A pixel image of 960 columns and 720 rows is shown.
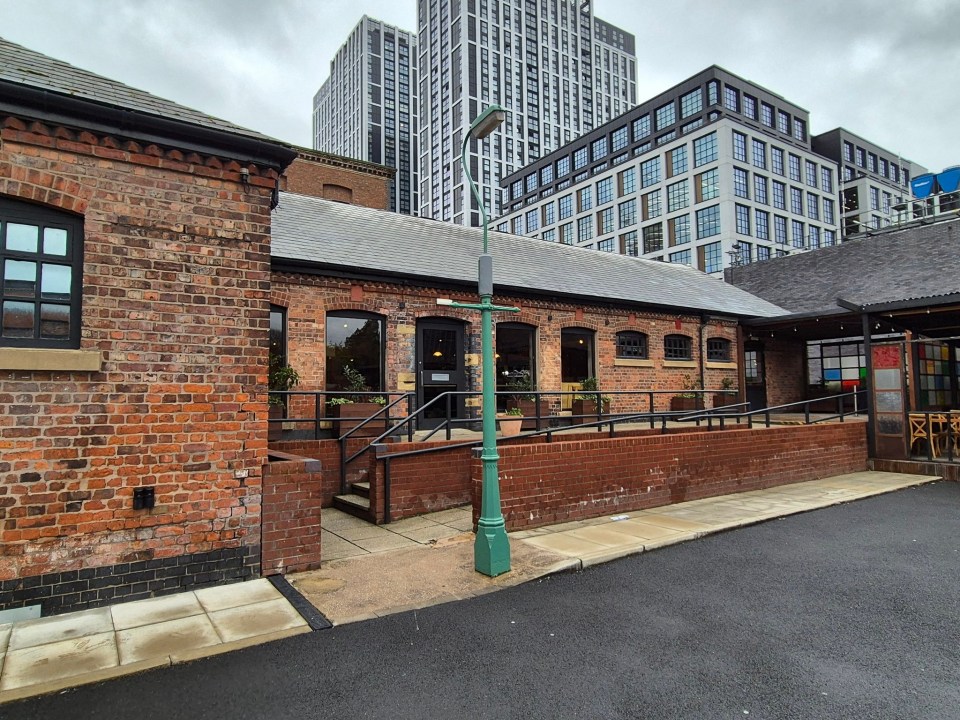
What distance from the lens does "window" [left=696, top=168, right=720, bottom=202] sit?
175ft

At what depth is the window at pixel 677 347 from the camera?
16.3 m

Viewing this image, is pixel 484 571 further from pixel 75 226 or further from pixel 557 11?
pixel 557 11

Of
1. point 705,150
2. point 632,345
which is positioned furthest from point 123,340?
point 705,150

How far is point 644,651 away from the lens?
158 inches

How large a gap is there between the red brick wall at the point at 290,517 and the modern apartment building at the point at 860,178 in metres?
72.2

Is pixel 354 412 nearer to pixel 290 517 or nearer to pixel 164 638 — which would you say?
pixel 290 517

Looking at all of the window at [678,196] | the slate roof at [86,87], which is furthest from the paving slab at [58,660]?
the window at [678,196]

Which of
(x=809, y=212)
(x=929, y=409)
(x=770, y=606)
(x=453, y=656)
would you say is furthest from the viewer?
(x=809, y=212)

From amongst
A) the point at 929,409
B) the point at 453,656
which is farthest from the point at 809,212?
the point at 453,656

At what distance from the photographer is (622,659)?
12.8 ft

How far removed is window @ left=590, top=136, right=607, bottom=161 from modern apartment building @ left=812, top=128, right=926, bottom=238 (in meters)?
25.1

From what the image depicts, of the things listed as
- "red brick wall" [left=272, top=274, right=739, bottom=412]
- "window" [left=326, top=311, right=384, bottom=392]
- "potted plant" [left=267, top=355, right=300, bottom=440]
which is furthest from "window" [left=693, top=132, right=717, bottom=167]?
"potted plant" [left=267, top=355, right=300, bottom=440]

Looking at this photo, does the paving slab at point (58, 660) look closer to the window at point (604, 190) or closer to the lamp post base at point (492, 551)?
the lamp post base at point (492, 551)

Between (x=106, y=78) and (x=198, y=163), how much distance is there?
1551 millimetres
